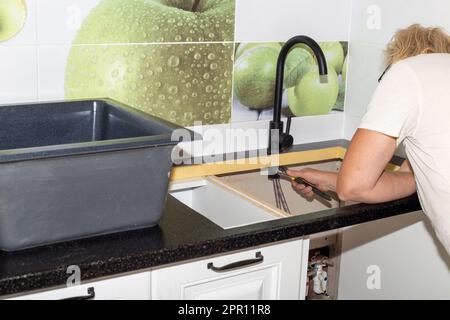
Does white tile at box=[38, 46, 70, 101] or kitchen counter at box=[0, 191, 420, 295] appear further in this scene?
white tile at box=[38, 46, 70, 101]

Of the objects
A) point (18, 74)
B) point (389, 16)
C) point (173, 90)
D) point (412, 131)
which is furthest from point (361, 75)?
point (18, 74)

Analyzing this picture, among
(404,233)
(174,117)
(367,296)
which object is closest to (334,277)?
(367,296)

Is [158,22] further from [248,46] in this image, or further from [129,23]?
[248,46]

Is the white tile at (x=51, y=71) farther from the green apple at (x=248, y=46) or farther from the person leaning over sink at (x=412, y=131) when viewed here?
the person leaning over sink at (x=412, y=131)

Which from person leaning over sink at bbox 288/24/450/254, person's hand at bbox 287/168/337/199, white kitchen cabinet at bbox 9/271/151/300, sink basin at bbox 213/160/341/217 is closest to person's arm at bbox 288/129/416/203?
person leaning over sink at bbox 288/24/450/254

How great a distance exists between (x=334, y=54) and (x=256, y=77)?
362 mm

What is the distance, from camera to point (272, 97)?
7.68ft

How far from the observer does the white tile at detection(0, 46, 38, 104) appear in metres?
1.82

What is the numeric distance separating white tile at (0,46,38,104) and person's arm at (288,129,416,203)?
91 cm

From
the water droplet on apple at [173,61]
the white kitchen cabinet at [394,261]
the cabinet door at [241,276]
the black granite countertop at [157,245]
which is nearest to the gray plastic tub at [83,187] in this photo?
the black granite countertop at [157,245]

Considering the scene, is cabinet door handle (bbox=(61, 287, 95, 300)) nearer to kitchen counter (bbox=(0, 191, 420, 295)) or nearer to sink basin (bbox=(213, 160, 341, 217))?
kitchen counter (bbox=(0, 191, 420, 295))

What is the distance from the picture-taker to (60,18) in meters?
1.87

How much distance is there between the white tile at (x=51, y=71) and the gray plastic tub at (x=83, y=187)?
40cm

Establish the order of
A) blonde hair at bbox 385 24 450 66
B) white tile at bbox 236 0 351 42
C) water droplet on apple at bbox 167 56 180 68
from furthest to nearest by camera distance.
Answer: white tile at bbox 236 0 351 42, water droplet on apple at bbox 167 56 180 68, blonde hair at bbox 385 24 450 66
